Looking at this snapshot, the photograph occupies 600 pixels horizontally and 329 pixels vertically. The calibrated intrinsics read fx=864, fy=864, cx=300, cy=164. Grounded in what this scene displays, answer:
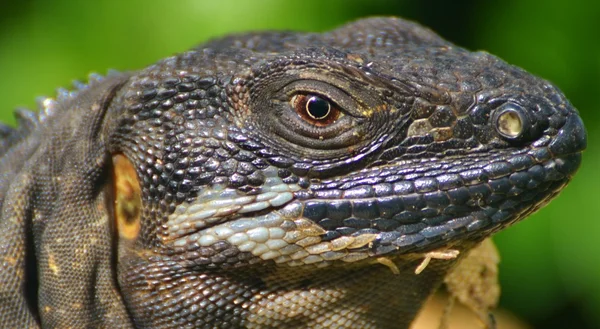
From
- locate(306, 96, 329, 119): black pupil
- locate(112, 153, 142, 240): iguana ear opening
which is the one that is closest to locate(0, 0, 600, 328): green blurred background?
locate(112, 153, 142, 240): iguana ear opening

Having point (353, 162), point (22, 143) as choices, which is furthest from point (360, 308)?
point (22, 143)

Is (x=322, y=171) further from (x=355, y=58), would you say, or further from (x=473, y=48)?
(x=473, y=48)

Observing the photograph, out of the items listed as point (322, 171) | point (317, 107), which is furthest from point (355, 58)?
point (322, 171)

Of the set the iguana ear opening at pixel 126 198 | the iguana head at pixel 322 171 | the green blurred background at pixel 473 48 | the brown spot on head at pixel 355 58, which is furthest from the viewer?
the green blurred background at pixel 473 48

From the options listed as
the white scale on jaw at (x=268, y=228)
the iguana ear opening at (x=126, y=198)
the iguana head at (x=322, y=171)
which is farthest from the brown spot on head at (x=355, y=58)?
the iguana ear opening at (x=126, y=198)

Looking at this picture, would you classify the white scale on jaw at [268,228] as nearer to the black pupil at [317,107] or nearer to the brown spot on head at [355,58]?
the black pupil at [317,107]

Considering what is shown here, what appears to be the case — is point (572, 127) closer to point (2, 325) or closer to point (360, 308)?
point (360, 308)
